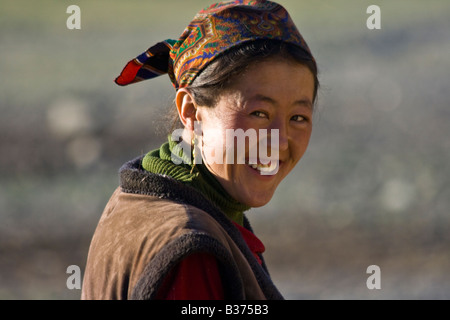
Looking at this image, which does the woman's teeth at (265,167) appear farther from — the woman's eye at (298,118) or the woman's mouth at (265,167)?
the woman's eye at (298,118)

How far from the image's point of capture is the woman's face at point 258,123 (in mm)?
2496

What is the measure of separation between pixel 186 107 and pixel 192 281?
2.36ft

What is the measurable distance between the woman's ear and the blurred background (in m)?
3.48

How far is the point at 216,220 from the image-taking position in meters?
2.44

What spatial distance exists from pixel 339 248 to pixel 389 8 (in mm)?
2844

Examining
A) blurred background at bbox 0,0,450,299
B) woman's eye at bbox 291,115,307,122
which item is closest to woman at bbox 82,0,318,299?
woman's eye at bbox 291,115,307,122

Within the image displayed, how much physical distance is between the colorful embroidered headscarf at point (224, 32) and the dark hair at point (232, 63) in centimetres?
2

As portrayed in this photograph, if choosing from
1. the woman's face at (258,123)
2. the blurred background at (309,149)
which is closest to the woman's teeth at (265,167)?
the woman's face at (258,123)

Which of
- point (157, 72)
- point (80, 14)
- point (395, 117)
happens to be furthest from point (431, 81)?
point (157, 72)

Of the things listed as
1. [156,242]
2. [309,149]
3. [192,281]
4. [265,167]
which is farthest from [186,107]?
[309,149]

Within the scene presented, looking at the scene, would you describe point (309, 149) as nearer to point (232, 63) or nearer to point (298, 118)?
point (298, 118)

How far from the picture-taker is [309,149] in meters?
7.34

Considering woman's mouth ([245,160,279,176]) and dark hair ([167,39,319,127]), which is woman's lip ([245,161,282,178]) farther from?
dark hair ([167,39,319,127])

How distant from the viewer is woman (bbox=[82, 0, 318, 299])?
228cm
